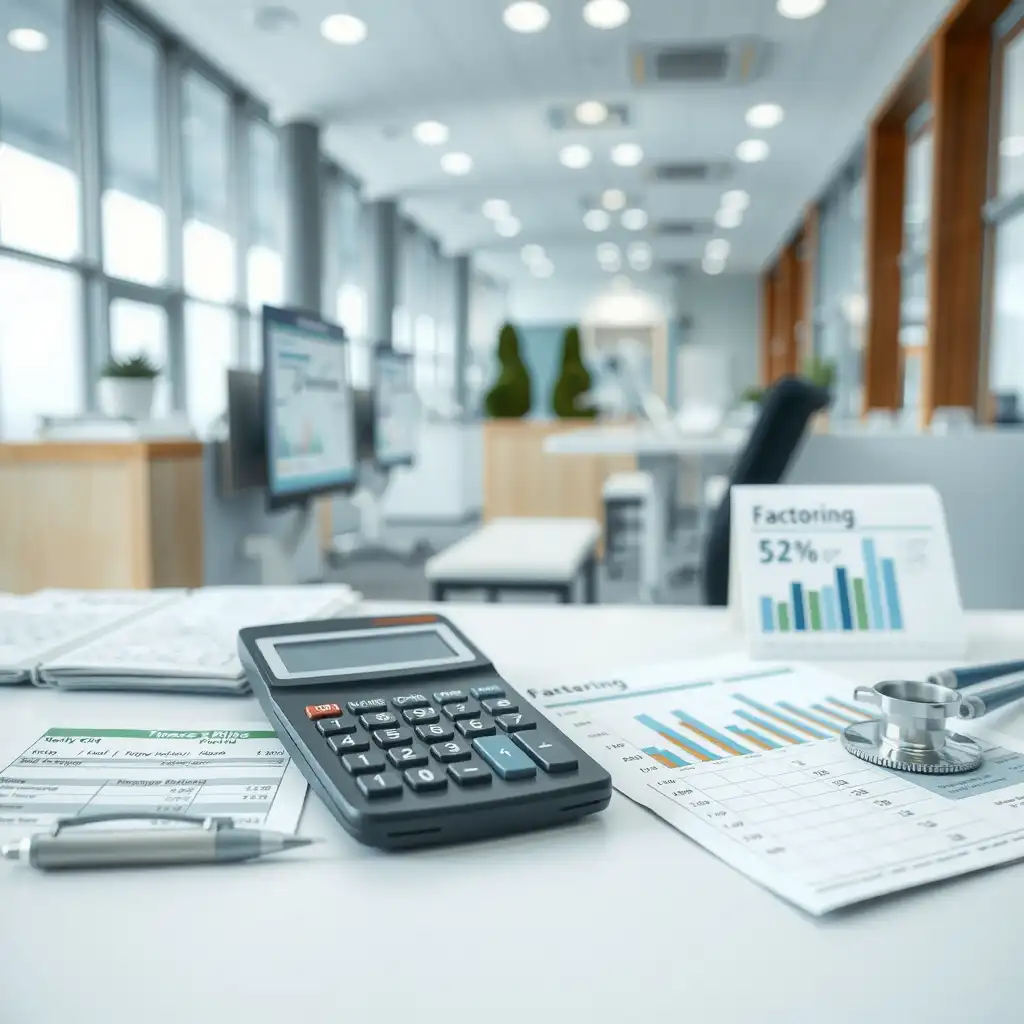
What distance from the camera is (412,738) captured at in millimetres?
497

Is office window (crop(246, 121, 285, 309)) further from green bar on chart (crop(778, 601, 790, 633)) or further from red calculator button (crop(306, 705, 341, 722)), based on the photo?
red calculator button (crop(306, 705, 341, 722))

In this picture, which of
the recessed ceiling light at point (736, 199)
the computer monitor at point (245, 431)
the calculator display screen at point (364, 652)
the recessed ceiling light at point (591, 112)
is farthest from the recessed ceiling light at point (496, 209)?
the calculator display screen at point (364, 652)

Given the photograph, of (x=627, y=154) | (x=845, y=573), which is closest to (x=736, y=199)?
(x=627, y=154)

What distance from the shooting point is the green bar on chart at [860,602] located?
2.61 ft

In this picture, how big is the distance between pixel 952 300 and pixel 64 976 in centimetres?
563

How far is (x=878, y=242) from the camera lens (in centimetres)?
664

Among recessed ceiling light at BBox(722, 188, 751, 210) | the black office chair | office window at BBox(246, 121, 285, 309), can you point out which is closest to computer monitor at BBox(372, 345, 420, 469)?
office window at BBox(246, 121, 285, 309)

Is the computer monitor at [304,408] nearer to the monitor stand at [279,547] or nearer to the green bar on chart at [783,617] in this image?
the monitor stand at [279,547]

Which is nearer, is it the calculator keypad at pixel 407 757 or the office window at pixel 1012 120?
the calculator keypad at pixel 407 757

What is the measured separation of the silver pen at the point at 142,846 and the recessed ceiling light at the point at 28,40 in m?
4.59

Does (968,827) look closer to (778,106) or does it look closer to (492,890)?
(492,890)

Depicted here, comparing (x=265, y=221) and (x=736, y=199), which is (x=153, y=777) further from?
(x=736, y=199)

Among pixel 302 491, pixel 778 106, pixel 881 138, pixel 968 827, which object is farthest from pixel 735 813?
pixel 881 138

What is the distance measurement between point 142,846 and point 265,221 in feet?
22.3
